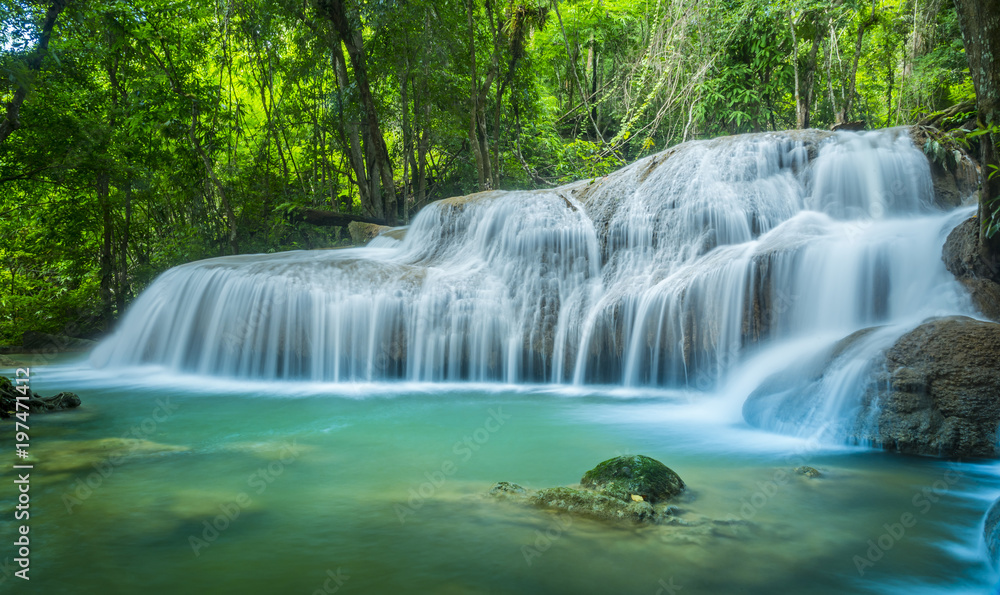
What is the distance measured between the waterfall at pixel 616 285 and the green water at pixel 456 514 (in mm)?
1933

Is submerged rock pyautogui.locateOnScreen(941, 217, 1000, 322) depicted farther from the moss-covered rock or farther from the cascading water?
the moss-covered rock

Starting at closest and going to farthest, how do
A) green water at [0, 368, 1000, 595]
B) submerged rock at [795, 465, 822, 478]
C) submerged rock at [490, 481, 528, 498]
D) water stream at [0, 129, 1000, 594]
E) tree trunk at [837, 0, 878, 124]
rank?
green water at [0, 368, 1000, 595] < water stream at [0, 129, 1000, 594] < submerged rock at [490, 481, 528, 498] < submerged rock at [795, 465, 822, 478] < tree trunk at [837, 0, 878, 124]

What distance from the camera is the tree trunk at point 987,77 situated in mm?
4480

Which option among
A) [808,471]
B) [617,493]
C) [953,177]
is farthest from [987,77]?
[617,493]

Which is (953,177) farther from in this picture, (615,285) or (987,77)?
(615,285)

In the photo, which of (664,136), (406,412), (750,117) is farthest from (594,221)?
(664,136)

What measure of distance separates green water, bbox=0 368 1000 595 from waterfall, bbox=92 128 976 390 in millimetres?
1933

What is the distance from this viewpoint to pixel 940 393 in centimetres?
403

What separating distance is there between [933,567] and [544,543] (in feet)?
5.46

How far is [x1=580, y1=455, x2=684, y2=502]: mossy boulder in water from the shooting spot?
3133 mm

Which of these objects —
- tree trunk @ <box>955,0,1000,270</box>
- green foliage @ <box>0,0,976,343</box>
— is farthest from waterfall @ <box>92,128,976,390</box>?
green foliage @ <box>0,0,976,343</box>

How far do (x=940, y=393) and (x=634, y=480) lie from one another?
2460 millimetres

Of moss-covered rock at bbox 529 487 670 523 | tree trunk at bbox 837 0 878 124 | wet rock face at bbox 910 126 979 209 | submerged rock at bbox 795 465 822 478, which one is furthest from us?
tree trunk at bbox 837 0 878 124

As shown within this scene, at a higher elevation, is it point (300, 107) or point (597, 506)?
point (300, 107)
